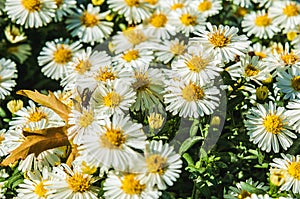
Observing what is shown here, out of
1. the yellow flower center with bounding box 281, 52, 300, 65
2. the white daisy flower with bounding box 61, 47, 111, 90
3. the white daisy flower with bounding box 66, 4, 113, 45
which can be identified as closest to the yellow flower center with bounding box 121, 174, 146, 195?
the white daisy flower with bounding box 61, 47, 111, 90

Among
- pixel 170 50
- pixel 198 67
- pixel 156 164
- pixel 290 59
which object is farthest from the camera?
pixel 170 50

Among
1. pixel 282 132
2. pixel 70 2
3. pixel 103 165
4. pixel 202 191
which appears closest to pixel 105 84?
pixel 103 165

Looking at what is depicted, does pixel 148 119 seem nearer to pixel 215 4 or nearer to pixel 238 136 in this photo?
pixel 238 136

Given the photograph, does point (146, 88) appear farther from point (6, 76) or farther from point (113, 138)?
point (6, 76)

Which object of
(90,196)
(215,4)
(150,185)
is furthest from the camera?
(215,4)

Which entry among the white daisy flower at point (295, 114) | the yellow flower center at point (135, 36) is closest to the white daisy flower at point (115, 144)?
the white daisy flower at point (295, 114)

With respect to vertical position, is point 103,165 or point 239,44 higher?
point 239,44

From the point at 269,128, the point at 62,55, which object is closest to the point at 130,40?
the point at 62,55
